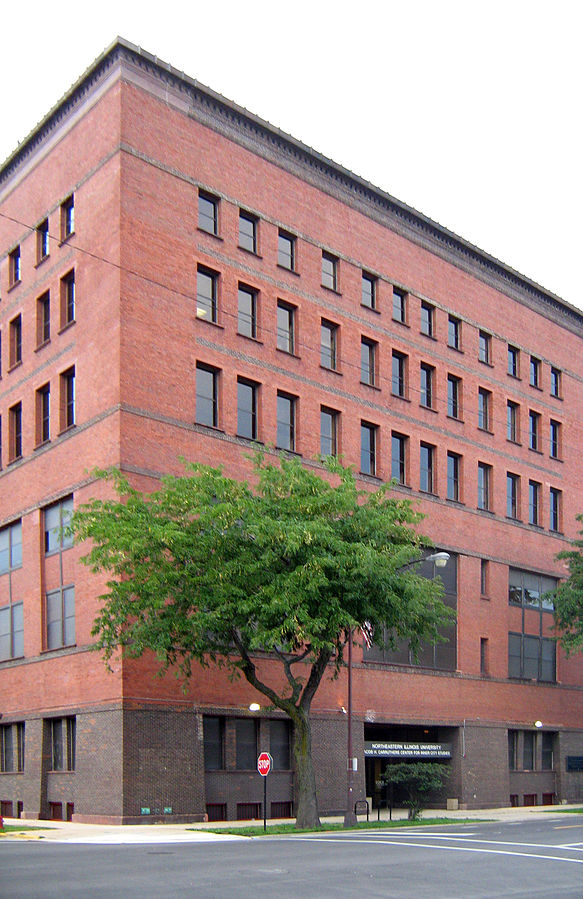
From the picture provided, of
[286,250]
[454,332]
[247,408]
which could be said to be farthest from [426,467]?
[286,250]

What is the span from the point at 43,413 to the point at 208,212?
32.9 feet

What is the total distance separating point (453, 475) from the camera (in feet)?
167

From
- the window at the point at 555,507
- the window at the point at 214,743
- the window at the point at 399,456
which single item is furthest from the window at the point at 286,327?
the window at the point at 555,507

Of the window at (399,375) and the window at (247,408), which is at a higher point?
the window at (399,375)

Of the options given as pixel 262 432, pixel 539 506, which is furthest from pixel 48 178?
pixel 539 506

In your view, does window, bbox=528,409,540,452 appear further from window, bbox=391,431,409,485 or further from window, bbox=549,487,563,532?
window, bbox=391,431,409,485

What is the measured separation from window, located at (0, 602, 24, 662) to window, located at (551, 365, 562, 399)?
31.7 metres

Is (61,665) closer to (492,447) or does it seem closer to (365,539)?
(365,539)

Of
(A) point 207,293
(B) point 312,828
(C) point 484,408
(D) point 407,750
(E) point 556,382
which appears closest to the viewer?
(B) point 312,828

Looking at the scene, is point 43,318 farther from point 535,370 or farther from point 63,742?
point 535,370

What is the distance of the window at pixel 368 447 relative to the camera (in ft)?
151

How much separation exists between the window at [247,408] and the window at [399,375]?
864cm

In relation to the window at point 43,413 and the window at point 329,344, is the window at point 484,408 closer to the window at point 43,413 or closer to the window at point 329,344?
the window at point 329,344

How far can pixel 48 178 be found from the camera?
4253cm
